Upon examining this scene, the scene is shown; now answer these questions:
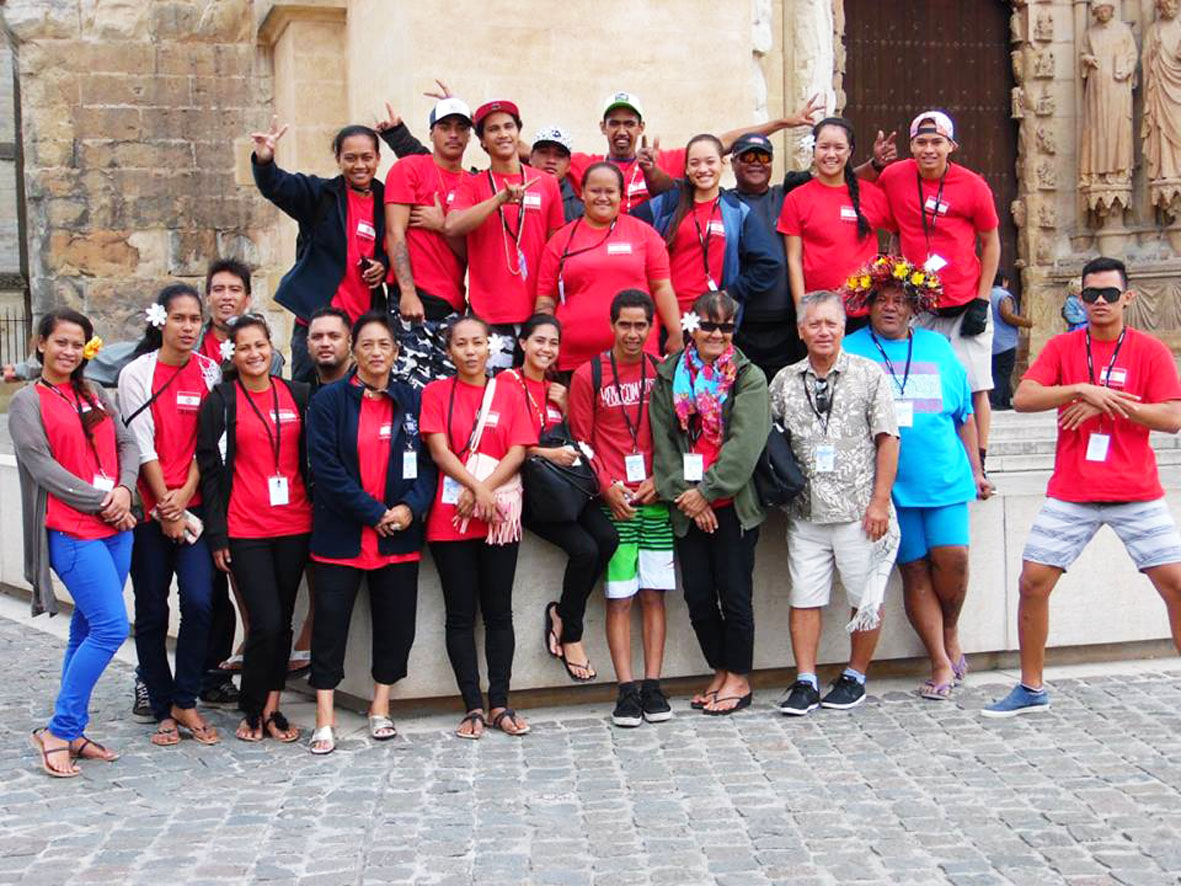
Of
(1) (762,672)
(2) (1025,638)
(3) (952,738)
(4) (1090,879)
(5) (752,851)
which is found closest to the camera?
(4) (1090,879)

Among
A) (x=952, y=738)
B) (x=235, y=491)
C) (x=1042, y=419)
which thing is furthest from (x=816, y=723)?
(x=1042, y=419)

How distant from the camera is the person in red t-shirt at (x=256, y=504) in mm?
6406

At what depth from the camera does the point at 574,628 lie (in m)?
6.87

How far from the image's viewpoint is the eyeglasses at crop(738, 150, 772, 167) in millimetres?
7605

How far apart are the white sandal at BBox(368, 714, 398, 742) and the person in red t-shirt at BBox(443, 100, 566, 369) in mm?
1801

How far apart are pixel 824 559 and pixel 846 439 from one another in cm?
56

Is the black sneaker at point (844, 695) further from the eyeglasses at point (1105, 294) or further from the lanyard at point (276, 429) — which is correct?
the lanyard at point (276, 429)

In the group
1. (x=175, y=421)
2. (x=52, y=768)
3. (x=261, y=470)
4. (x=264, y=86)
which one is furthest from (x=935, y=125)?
(x=264, y=86)

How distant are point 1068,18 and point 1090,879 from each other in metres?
15.7

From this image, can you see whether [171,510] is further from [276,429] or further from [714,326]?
[714,326]

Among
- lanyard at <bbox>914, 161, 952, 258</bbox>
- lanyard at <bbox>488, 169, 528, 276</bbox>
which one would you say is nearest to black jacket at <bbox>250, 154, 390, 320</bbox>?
lanyard at <bbox>488, 169, 528, 276</bbox>

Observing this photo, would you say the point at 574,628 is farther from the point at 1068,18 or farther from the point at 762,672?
the point at 1068,18

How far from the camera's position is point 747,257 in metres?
7.51

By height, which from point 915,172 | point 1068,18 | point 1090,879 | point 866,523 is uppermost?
point 1068,18
